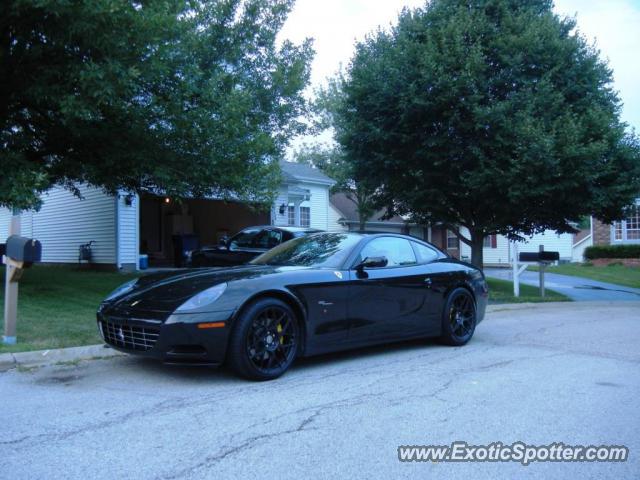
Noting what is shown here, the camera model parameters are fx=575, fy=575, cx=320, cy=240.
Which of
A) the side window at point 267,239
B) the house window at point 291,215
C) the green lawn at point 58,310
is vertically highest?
the house window at point 291,215

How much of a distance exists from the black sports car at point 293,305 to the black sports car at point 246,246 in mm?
5222

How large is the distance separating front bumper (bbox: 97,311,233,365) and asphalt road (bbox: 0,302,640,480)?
28 cm

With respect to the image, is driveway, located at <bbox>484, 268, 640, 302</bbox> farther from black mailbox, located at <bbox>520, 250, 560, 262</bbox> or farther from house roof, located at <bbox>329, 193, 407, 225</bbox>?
house roof, located at <bbox>329, 193, 407, 225</bbox>

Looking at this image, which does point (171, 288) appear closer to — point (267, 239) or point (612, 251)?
point (267, 239)

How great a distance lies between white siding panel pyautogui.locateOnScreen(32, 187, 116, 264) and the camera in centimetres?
1814

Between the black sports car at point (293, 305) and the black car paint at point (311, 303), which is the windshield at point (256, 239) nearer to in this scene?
the black sports car at point (293, 305)

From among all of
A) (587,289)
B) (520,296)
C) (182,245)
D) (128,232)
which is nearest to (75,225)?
(128,232)

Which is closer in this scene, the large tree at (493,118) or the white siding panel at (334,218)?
the large tree at (493,118)

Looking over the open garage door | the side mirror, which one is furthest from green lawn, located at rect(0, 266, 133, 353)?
the open garage door

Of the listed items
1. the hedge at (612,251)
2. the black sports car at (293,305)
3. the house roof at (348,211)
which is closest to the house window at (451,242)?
the house roof at (348,211)

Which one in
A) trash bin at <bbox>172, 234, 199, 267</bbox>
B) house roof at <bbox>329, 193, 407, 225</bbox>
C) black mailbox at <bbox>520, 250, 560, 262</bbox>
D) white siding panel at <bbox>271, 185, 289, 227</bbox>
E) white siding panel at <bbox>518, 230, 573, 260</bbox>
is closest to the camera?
black mailbox at <bbox>520, 250, 560, 262</bbox>

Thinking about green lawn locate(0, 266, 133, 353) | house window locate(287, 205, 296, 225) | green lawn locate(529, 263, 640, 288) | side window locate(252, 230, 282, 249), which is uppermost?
house window locate(287, 205, 296, 225)

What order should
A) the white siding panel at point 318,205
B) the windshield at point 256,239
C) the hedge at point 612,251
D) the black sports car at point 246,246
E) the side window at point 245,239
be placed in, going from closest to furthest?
the black sports car at point 246,246 < the windshield at point 256,239 < the side window at point 245,239 < the white siding panel at point 318,205 < the hedge at point 612,251

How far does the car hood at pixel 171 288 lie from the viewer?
5.20 m
